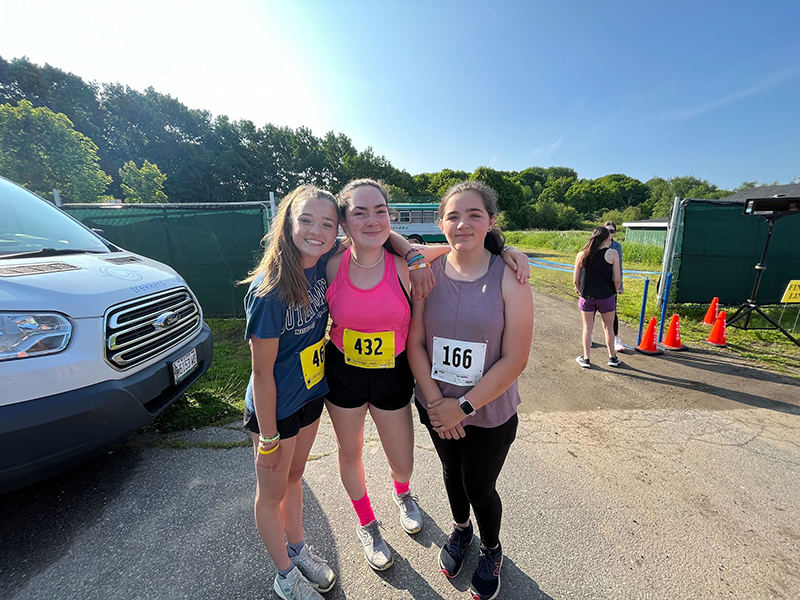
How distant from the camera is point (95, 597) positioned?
1.74m

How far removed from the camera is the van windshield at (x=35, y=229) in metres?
2.71

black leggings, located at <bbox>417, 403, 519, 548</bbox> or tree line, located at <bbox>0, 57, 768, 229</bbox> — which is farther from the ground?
tree line, located at <bbox>0, 57, 768, 229</bbox>

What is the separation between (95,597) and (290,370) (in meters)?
1.65

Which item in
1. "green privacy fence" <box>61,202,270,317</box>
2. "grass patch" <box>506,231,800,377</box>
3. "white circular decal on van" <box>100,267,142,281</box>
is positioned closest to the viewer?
"white circular decal on van" <box>100,267,142,281</box>

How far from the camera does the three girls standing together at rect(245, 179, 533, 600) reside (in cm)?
159

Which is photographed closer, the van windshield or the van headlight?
the van headlight

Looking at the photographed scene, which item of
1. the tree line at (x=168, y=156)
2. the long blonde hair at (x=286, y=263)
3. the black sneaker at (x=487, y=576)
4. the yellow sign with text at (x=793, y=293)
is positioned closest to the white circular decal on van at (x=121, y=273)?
the long blonde hair at (x=286, y=263)

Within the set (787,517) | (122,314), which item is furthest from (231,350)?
(787,517)

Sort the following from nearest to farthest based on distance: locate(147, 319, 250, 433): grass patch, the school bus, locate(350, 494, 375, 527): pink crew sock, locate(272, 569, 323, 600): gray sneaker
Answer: locate(272, 569, 323, 600): gray sneaker → locate(350, 494, 375, 527): pink crew sock → locate(147, 319, 250, 433): grass patch → the school bus

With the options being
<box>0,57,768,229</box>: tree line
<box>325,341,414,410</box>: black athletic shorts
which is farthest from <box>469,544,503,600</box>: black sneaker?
<box>0,57,768,229</box>: tree line

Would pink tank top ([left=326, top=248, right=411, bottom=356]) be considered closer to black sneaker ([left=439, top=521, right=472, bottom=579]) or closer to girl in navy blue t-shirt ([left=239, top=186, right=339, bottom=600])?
girl in navy blue t-shirt ([left=239, top=186, right=339, bottom=600])

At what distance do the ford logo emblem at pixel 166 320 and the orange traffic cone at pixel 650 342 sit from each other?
20.4 feet

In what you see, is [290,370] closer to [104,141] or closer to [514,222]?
[104,141]

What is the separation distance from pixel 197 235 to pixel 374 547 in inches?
273
